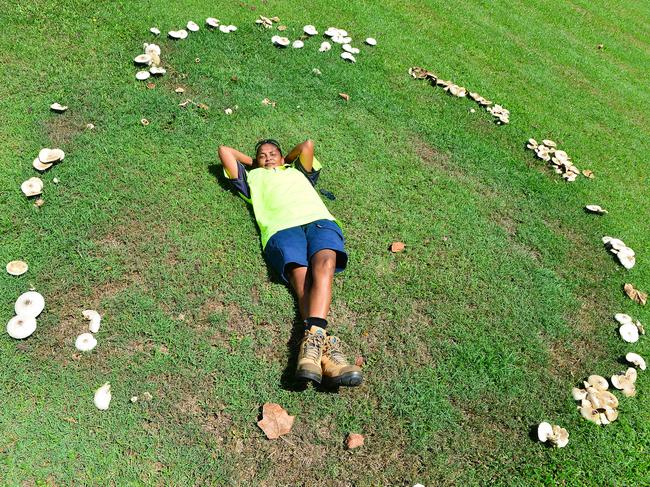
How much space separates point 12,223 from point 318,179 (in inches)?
112

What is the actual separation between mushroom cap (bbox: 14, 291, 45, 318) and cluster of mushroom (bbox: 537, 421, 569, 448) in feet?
12.5

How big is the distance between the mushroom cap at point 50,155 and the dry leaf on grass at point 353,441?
3.71 meters

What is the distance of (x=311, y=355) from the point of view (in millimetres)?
3375

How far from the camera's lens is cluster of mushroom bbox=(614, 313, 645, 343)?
4145 millimetres

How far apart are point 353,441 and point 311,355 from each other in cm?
65

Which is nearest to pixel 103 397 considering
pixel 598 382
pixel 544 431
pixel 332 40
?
pixel 544 431

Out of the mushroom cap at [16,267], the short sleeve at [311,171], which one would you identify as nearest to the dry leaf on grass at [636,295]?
the short sleeve at [311,171]

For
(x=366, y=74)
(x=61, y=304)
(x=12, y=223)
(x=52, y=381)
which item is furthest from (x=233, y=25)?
(x=52, y=381)

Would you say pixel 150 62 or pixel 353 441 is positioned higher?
pixel 150 62

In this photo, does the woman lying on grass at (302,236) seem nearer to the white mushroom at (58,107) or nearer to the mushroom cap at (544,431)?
the mushroom cap at (544,431)

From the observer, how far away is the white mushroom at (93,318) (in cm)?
350

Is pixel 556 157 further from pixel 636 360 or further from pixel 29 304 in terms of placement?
pixel 29 304

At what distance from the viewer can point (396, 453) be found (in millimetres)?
3258

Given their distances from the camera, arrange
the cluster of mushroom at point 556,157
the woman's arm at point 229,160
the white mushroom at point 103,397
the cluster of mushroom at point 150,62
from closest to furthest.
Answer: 1. the white mushroom at point 103,397
2. the woman's arm at point 229,160
3. the cluster of mushroom at point 150,62
4. the cluster of mushroom at point 556,157
